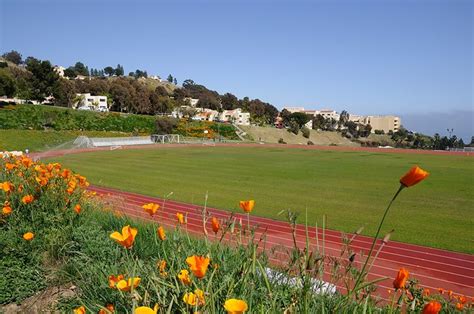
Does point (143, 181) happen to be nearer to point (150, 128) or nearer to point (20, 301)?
point (20, 301)

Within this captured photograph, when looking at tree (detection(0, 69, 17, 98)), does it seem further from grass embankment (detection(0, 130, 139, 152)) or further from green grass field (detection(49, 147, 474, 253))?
green grass field (detection(49, 147, 474, 253))

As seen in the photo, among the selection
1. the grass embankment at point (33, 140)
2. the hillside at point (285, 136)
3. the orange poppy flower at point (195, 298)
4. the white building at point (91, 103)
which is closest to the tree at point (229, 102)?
the hillside at point (285, 136)

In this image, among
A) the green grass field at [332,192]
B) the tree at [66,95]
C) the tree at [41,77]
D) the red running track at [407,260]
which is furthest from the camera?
the tree at [66,95]

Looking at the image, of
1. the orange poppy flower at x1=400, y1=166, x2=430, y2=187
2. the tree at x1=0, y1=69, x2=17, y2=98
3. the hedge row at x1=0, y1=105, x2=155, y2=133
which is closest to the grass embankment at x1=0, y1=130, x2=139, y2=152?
the hedge row at x1=0, y1=105, x2=155, y2=133

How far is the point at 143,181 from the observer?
1827 cm

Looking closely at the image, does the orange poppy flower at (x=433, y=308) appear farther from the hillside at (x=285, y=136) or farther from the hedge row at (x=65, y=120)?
the hillside at (x=285, y=136)

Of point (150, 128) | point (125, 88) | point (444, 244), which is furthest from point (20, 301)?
point (125, 88)

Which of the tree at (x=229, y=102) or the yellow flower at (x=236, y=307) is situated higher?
the tree at (x=229, y=102)

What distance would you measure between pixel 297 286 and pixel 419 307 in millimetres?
1545

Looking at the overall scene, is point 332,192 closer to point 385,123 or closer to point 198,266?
point 198,266

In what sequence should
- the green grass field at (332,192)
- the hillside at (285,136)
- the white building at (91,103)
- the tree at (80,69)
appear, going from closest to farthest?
the green grass field at (332,192), the white building at (91,103), the hillside at (285,136), the tree at (80,69)

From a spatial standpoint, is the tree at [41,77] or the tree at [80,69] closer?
the tree at [41,77]

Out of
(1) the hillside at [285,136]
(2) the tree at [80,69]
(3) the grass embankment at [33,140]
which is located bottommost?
(3) the grass embankment at [33,140]

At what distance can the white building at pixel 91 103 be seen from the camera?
83312 mm
